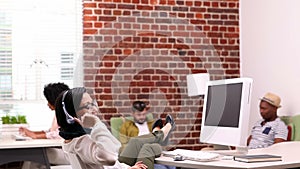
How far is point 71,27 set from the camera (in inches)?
253

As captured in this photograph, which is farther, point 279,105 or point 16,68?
point 16,68

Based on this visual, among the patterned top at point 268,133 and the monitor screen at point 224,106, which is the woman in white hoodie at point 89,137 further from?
the patterned top at point 268,133

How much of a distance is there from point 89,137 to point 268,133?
3406mm

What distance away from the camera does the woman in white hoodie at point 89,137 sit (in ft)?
7.71

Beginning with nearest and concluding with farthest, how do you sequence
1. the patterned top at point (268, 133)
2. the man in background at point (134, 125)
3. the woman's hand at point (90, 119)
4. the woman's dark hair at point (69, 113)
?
the man in background at point (134, 125) → the woman's hand at point (90, 119) → the woman's dark hair at point (69, 113) → the patterned top at point (268, 133)

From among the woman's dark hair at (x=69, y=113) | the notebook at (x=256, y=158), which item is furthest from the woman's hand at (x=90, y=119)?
the notebook at (x=256, y=158)

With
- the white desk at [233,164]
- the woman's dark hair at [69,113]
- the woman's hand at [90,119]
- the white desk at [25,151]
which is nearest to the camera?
the woman's hand at [90,119]

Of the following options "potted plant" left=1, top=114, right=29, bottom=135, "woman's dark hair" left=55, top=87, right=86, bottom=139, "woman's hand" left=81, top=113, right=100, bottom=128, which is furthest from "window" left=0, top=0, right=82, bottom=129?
"woman's hand" left=81, top=113, right=100, bottom=128

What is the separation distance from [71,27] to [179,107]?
15.0ft

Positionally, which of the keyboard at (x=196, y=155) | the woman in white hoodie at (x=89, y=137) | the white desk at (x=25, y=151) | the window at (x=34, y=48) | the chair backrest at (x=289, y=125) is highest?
the window at (x=34, y=48)

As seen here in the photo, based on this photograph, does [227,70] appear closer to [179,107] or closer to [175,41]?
[175,41]

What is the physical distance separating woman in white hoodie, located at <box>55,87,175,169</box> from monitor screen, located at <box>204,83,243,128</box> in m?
0.64

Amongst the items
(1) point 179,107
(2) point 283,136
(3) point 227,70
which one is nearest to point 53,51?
(3) point 227,70

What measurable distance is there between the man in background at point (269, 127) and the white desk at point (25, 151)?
212 centimetres
